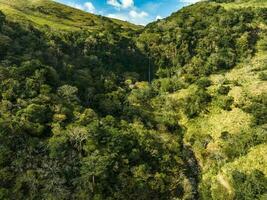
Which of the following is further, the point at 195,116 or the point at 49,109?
the point at 195,116

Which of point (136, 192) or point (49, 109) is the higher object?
point (49, 109)

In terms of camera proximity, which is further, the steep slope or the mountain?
the steep slope

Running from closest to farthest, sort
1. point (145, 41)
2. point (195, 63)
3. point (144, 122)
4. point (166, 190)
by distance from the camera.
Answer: point (166, 190) < point (144, 122) < point (195, 63) < point (145, 41)

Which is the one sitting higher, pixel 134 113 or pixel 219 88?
pixel 219 88

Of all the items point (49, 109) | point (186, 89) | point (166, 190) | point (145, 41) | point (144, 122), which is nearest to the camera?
point (166, 190)

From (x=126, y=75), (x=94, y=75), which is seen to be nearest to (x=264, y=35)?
(x=126, y=75)

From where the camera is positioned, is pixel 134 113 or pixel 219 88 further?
pixel 219 88

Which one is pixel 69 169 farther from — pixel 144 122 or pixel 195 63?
pixel 195 63

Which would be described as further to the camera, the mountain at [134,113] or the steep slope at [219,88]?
the steep slope at [219,88]
